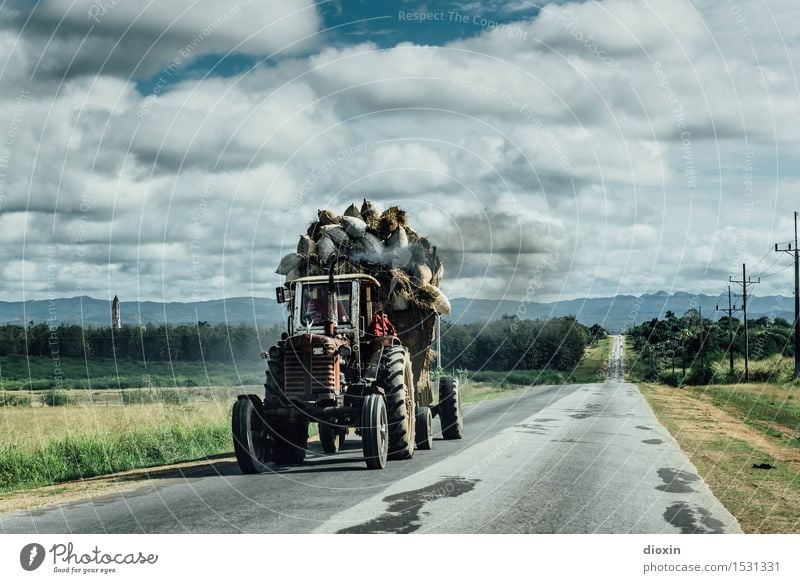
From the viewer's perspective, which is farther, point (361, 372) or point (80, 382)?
point (80, 382)

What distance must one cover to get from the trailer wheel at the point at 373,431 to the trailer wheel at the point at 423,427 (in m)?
3.35

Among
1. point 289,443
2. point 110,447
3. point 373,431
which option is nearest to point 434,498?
point 373,431

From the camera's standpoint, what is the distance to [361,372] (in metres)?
16.3

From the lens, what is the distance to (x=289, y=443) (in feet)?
55.6

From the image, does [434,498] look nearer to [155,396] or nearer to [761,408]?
[761,408]

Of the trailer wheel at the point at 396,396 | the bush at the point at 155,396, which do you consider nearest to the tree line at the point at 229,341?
the bush at the point at 155,396

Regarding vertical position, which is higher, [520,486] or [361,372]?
[361,372]

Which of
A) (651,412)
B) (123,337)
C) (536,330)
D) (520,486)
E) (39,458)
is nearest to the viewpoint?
(520,486)

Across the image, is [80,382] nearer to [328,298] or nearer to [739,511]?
[328,298]

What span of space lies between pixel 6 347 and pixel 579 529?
66.0 metres

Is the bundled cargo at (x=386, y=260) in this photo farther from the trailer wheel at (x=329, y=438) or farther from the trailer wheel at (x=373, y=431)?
the trailer wheel at (x=373, y=431)

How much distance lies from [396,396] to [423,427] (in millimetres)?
3018

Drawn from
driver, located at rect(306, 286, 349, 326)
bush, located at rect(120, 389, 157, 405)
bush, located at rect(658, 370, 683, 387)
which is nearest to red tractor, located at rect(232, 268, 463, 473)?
driver, located at rect(306, 286, 349, 326)

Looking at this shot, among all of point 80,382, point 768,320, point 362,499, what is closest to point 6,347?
point 80,382
